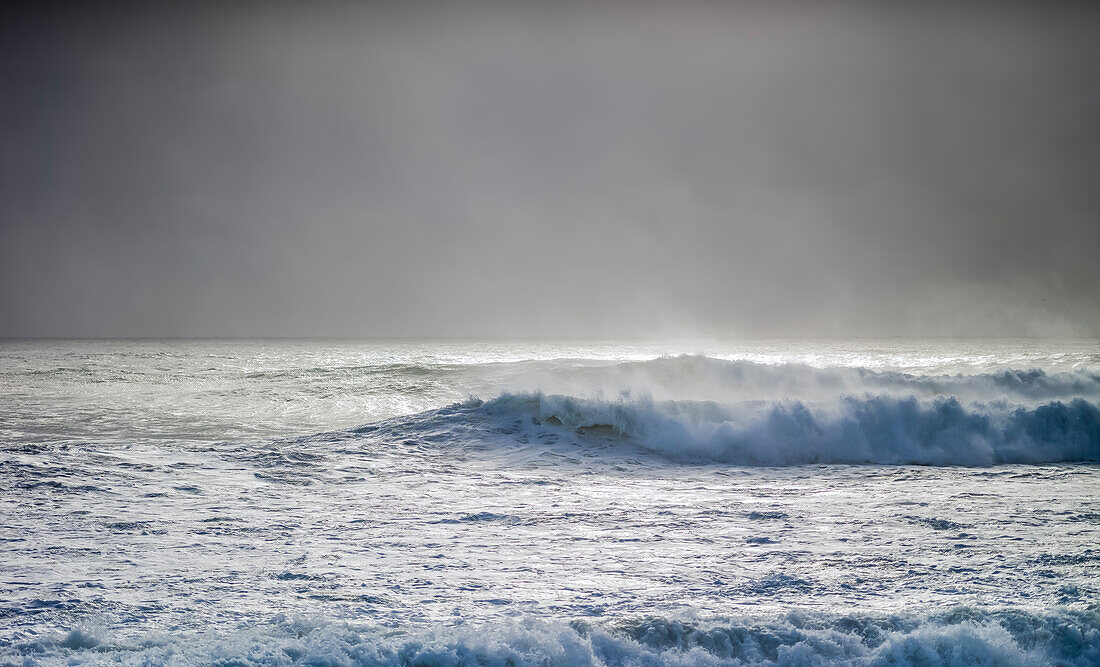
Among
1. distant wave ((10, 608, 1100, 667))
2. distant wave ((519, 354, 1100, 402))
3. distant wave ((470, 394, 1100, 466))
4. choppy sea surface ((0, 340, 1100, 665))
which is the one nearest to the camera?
distant wave ((10, 608, 1100, 667))

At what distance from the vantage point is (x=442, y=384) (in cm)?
2633

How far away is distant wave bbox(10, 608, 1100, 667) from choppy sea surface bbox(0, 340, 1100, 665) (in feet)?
0.06

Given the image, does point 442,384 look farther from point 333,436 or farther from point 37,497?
point 37,497

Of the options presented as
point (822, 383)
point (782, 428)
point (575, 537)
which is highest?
point (822, 383)

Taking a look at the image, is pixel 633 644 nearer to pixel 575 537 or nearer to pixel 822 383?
pixel 575 537

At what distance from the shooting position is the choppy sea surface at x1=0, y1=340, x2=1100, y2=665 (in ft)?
14.9

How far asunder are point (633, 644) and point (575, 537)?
100 inches

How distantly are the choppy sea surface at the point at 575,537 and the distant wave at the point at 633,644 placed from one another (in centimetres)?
2

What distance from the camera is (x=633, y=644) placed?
450 centimetres

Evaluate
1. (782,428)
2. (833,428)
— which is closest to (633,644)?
(782,428)

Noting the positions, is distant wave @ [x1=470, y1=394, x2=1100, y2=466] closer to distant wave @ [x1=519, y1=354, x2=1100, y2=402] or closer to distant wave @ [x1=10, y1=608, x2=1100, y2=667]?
distant wave @ [x1=519, y1=354, x2=1100, y2=402]

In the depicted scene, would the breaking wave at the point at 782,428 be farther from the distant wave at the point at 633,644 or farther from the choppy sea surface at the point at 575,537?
the distant wave at the point at 633,644

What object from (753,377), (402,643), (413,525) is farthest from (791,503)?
(753,377)

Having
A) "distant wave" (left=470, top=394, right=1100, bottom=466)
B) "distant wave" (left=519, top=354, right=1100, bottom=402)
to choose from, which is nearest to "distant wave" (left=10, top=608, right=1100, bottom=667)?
"distant wave" (left=470, top=394, right=1100, bottom=466)
